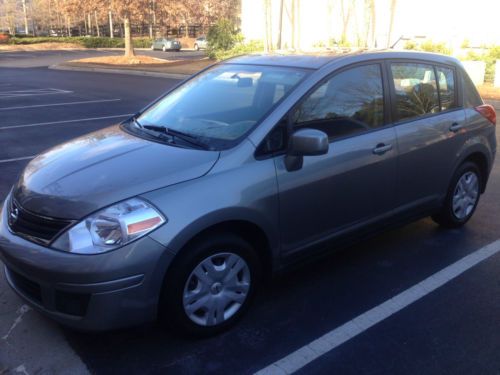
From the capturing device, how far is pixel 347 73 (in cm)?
379

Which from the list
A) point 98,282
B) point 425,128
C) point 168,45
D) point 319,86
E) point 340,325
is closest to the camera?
point 98,282

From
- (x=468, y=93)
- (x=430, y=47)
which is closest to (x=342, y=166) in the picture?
(x=468, y=93)

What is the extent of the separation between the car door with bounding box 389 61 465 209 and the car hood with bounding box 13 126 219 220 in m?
1.70

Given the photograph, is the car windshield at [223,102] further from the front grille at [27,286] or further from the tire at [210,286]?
the front grille at [27,286]

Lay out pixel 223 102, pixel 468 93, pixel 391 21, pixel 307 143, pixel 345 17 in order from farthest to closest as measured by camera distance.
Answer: pixel 345 17 → pixel 391 21 → pixel 468 93 → pixel 223 102 → pixel 307 143

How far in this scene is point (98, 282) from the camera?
2.69 metres

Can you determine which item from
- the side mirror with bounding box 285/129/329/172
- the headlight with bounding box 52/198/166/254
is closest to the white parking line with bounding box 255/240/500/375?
the headlight with bounding box 52/198/166/254

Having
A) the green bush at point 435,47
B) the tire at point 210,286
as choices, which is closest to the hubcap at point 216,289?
the tire at point 210,286

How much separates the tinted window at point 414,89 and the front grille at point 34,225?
265 centimetres

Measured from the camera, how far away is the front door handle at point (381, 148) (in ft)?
12.6

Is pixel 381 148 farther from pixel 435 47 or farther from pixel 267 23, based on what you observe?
pixel 267 23

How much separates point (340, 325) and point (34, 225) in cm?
194

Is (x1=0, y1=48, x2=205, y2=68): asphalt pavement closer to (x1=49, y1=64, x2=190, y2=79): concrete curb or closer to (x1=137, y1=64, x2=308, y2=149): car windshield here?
(x1=49, y1=64, x2=190, y2=79): concrete curb

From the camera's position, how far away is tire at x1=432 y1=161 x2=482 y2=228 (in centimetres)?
472
